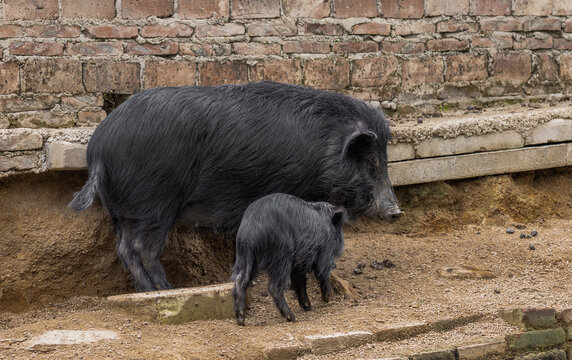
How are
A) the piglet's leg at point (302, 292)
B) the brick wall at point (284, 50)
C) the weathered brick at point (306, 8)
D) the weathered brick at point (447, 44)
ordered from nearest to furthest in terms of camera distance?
1. the piglet's leg at point (302, 292)
2. the brick wall at point (284, 50)
3. the weathered brick at point (306, 8)
4. the weathered brick at point (447, 44)

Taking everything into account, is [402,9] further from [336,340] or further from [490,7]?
[336,340]

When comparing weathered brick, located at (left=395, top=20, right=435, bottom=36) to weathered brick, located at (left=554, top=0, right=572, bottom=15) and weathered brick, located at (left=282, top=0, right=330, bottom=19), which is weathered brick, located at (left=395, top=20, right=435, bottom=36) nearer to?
weathered brick, located at (left=282, top=0, right=330, bottom=19)

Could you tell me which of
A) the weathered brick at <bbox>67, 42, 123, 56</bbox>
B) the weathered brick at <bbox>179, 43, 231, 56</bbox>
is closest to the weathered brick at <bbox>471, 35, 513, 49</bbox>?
the weathered brick at <bbox>179, 43, 231, 56</bbox>

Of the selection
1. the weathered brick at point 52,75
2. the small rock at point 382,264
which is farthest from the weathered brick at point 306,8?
the small rock at point 382,264

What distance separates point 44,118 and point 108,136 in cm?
75

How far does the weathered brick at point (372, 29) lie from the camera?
Result: 6477 millimetres

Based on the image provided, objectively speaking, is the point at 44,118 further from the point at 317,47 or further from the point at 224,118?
the point at 317,47

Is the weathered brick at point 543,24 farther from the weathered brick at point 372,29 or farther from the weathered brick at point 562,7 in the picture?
the weathered brick at point 372,29

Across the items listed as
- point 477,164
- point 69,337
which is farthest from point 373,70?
point 69,337

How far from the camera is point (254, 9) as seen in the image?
6059 mm

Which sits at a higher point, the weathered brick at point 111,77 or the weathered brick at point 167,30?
the weathered brick at point 167,30

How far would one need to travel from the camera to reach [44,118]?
5551 mm

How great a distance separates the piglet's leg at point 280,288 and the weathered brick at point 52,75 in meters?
2.03

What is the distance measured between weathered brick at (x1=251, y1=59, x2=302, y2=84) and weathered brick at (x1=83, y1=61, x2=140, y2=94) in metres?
0.90
